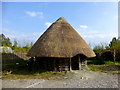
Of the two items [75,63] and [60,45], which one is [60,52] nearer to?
[60,45]

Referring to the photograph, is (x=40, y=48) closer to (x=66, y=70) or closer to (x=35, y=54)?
(x=35, y=54)

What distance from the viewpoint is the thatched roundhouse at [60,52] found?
12750 mm

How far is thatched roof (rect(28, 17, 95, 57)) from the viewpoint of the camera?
12738 mm

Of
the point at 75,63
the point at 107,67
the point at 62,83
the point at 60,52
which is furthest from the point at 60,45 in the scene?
the point at 107,67

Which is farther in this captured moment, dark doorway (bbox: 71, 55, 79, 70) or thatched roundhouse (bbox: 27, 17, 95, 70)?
dark doorway (bbox: 71, 55, 79, 70)

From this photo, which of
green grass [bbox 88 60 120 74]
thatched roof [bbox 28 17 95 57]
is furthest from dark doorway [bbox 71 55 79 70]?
green grass [bbox 88 60 120 74]

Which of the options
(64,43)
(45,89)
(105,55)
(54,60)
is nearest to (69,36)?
(64,43)

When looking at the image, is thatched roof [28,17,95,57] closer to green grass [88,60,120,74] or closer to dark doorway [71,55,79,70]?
dark doorway [71,55,79,70]

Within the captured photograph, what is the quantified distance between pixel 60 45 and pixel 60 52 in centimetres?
106

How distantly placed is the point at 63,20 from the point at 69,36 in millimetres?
3560

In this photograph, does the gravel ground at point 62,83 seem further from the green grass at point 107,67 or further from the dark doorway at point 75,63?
the green grass at point 107,67

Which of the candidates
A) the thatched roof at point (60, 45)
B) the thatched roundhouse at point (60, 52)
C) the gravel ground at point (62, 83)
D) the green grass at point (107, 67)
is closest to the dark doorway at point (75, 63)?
the thatched roundhouse at point (60, 52)

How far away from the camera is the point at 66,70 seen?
512 inches

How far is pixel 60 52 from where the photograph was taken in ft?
41.7
